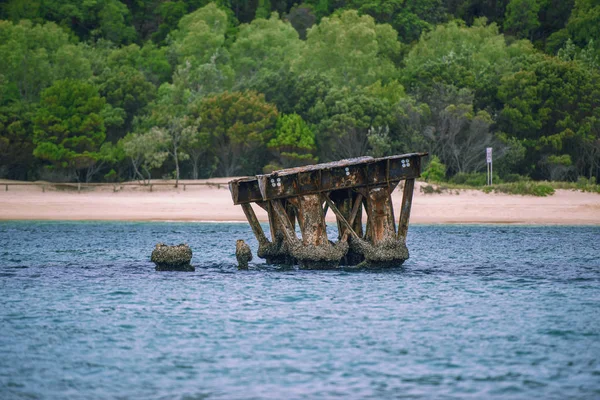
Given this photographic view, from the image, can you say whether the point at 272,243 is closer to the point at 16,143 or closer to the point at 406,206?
the point at 406,206

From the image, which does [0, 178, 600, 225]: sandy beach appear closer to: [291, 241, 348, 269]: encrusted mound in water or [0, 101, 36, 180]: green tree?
[0, 101, 36, 180]: green tree

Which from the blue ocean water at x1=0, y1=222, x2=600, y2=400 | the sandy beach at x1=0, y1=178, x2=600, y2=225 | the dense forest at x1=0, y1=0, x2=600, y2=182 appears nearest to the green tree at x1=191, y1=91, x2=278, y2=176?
the dense forest at x1=0, y1=0, x2=600, y2=182

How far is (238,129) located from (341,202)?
48001 mm

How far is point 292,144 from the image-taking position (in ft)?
260

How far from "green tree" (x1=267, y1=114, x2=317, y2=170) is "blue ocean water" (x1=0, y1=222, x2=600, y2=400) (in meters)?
39.6

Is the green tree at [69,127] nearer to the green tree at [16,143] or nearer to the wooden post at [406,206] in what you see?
the green tree at [16,143]

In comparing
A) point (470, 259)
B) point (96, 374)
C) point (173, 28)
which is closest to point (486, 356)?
point (96, 374)

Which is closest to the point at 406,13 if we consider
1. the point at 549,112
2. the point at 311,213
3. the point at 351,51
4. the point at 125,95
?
the point at 351,51

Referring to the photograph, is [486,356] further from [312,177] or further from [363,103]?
[363,103]

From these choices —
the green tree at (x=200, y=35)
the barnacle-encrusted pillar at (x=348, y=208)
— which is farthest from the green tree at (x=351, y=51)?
the barnacle-encrusted pillar at (x=348, y=208)

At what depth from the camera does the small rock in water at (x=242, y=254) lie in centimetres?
3353

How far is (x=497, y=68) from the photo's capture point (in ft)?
292

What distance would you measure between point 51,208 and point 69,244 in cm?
1925

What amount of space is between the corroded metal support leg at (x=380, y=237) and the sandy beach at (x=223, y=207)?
1042 inches
